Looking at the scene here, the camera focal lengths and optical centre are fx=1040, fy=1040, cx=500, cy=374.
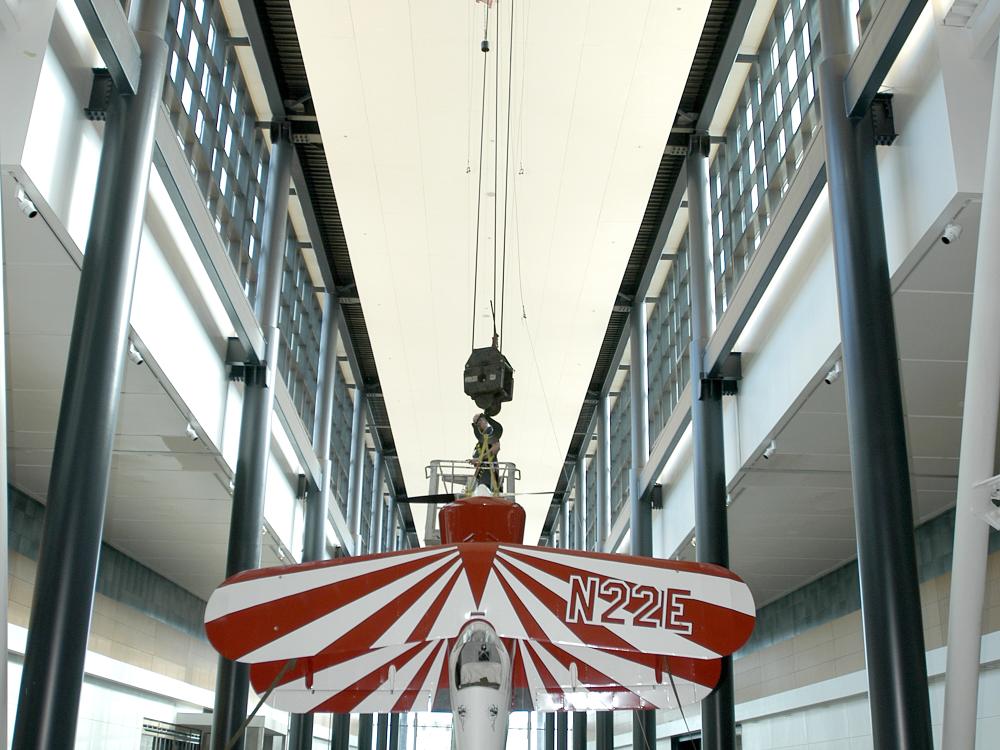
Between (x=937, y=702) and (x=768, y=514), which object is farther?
(x=768, y=514)

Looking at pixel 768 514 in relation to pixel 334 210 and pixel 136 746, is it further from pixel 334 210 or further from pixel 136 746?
pixel 136 746

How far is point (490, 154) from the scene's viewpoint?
16906 mm

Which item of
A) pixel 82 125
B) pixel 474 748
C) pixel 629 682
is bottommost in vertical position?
pixel 474 748

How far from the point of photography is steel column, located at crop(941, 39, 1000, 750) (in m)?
5.19

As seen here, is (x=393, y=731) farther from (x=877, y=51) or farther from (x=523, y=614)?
(x=523, y=614)

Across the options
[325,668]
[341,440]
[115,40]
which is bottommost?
[325,668]

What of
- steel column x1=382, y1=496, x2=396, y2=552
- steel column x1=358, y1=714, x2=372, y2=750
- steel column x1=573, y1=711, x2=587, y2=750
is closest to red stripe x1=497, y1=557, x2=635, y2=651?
steel column x1=573, y1=711, x2=587, y2=750

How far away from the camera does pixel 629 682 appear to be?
30.1 feet

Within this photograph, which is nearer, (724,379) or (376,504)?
(724,379)

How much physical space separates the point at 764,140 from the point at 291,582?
A: 11638 millimetres

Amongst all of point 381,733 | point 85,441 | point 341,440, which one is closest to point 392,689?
point 85,441

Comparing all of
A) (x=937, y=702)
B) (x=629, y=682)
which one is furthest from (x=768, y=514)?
(x=629, y=682)

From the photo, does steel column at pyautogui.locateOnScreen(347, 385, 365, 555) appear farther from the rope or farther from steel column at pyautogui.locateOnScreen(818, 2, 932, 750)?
steel column at pyautogui.locateOnScreen(818, 2, 932, 750)

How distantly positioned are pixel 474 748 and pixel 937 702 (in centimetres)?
1146
